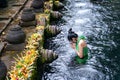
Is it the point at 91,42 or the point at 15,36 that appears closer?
the point at 15,36

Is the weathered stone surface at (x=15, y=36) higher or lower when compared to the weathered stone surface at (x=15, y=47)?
higher

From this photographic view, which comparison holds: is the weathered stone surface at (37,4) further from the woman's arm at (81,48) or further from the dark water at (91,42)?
the woman's arm at (81,48)

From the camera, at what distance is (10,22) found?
62.5ft

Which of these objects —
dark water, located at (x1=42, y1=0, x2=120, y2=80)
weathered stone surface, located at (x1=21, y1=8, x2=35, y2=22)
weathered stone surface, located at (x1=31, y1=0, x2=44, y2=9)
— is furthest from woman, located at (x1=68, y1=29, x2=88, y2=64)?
weathered stone surface, located at (x1=31, y1=0, x2=44, y2=9)

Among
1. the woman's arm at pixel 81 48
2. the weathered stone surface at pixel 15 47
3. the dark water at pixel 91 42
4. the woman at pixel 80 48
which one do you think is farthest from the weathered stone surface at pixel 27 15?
the woman's arm at pixel 81 48

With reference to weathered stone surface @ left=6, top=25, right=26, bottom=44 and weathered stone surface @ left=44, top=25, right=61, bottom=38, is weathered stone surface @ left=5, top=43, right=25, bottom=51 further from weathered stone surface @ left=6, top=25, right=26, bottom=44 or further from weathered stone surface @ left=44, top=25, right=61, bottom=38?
weathered stone surface @ left=44, top=25, right=61, bottom=38

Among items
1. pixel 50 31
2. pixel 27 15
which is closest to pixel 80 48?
pixel 50 31

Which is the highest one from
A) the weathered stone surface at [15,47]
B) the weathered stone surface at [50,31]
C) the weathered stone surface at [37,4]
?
the weathered stone surface at [37,4]

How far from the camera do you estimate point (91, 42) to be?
17.2 metres

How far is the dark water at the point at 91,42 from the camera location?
13578 mm

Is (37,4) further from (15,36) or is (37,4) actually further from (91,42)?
(15,36)

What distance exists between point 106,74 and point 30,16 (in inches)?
275

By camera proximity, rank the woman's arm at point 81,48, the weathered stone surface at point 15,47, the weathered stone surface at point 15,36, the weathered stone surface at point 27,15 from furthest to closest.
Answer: the weathered stone surface at point 27,15 → the weathered stone surface at point 15,36 → the weathered stone surface at point 15,47 → the woman's arm at point 81,48

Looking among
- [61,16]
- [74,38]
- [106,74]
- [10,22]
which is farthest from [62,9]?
[106,74]
